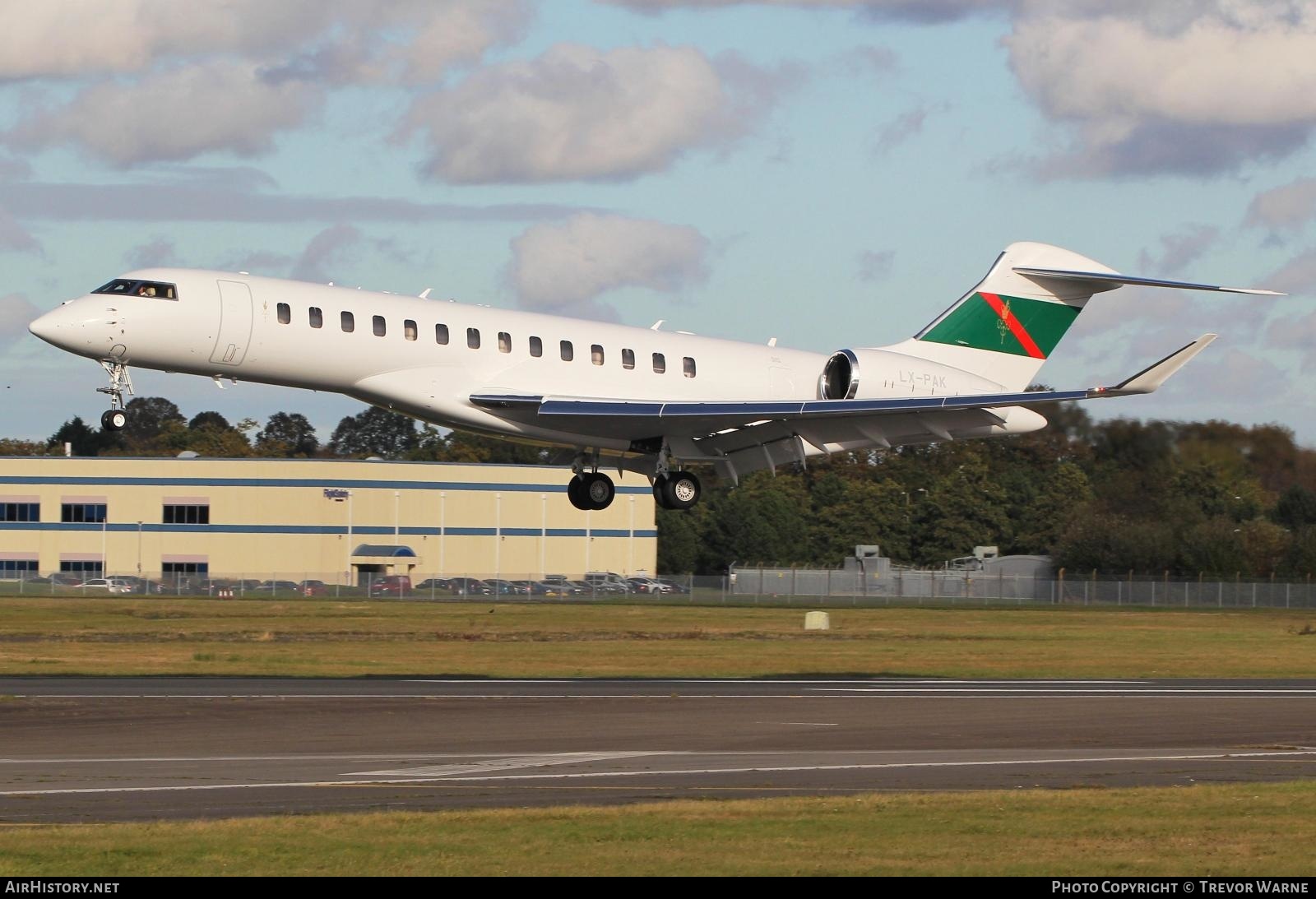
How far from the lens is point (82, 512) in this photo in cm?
7269

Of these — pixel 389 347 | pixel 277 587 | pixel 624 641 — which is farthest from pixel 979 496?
pixel 389 347

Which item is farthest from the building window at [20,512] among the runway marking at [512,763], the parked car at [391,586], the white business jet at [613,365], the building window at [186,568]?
the runway marking at [512,763]

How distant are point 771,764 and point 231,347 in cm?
1224

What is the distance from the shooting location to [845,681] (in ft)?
90.5

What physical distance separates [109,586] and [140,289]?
134ft

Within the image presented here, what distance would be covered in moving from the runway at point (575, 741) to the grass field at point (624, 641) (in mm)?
3523

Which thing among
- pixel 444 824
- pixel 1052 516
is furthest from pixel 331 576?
pixel 444 824

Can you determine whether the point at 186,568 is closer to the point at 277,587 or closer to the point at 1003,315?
the point at 277,587

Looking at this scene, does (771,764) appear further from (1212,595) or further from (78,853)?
(1212,595)

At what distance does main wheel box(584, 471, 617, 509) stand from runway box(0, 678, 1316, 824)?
4.29 m

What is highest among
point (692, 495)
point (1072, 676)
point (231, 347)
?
point (231, 347)

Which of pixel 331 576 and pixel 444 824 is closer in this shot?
pixel 444 824

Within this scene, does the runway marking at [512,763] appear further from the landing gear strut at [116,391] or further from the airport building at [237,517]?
the airport building at [237,517]

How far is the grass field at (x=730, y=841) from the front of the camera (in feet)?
36.3
